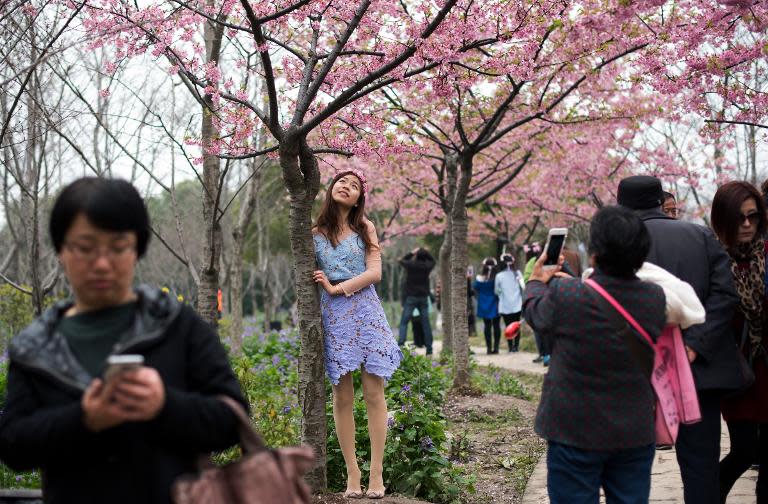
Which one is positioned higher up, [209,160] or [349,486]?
[209,160]

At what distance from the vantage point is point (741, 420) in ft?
12.4

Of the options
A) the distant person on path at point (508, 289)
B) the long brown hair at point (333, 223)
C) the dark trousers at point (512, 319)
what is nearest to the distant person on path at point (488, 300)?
the dark trousers at point (512, 319)

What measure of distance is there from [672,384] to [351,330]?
1898 millimetres

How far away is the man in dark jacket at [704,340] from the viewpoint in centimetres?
346

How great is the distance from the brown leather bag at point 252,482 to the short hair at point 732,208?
2710 millimetres

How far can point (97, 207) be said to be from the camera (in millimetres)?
1724

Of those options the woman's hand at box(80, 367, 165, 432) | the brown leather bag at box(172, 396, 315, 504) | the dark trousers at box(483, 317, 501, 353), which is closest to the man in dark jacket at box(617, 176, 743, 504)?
the brown leather bag at box(172, 396, 315, 504)

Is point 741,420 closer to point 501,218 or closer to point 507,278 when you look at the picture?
point 507,278

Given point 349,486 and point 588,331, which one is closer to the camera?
point 588,331

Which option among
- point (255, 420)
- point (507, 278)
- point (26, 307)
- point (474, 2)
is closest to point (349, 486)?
point (255, 420)

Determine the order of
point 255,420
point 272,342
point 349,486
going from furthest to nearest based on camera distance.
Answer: point 272,342 < point 255,420 < point 349,486

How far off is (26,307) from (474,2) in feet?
30.2

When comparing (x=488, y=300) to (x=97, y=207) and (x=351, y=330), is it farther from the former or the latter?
(x=97, y=207)

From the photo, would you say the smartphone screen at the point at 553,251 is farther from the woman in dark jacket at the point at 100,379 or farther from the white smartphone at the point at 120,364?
the white smartphone at the point at 120,364
